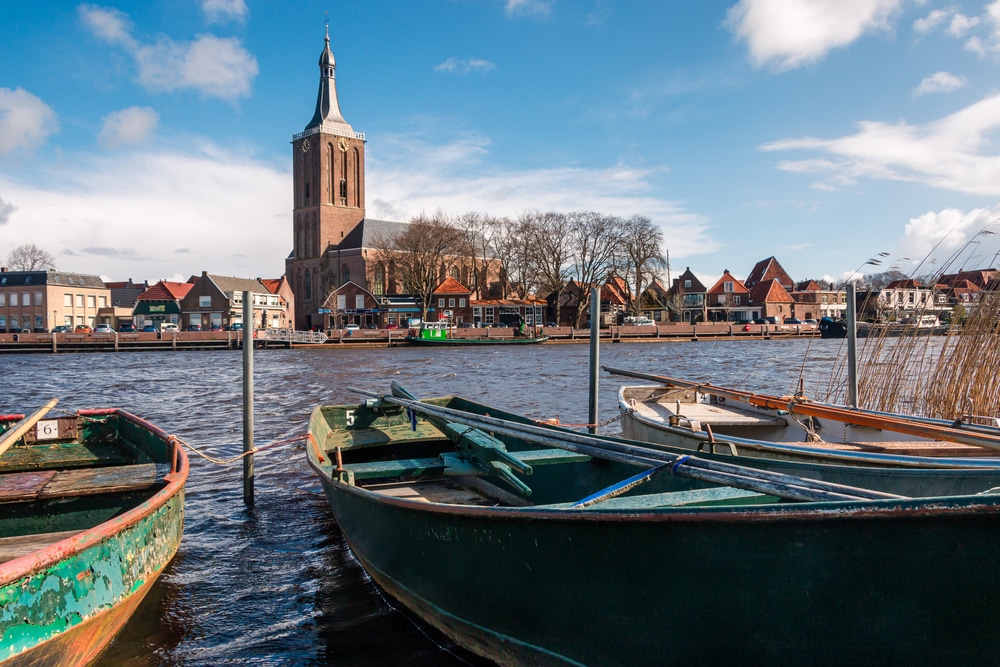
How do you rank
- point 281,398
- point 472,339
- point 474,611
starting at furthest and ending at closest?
1. point 472,339
2. point 281,398
3. point 474,611

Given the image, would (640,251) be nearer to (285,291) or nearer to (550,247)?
(550,247)

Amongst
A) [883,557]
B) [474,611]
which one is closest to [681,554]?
[883,557]

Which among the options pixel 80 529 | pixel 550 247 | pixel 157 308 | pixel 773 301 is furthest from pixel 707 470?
pixel 773 301

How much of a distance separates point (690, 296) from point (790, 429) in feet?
251

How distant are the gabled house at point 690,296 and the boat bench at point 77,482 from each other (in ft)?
247

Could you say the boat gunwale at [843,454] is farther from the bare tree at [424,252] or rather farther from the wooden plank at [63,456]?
the bare tree at [424,252]

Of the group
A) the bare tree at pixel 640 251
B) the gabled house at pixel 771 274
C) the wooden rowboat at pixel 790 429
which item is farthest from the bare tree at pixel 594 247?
the wooden rowboat at pixel 790 429

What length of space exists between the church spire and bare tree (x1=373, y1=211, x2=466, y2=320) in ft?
76.2

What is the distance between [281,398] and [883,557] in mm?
19201

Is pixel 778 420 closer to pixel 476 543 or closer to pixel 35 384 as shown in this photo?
pixel 476 543

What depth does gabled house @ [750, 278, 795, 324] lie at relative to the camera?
77562 millimetres

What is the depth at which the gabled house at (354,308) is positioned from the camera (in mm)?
70438

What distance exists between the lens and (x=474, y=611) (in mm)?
4117

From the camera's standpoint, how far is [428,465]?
6629 millimetres
